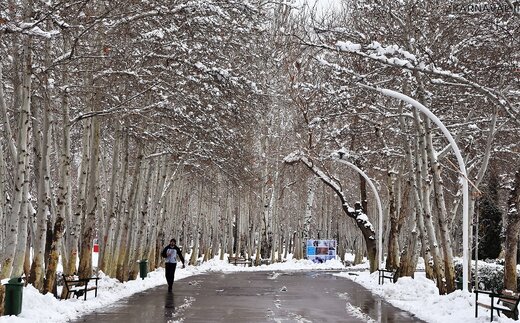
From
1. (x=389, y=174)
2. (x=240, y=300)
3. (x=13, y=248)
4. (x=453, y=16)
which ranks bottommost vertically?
(x=240, y=300)

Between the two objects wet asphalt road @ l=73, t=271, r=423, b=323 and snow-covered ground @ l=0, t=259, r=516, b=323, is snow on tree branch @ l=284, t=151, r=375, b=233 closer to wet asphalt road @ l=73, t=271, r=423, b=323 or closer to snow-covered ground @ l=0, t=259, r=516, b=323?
snow-covered ground @ l=0, t=259, r=516, b=323

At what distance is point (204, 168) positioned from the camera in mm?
33656

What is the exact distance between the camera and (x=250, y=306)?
19.1m

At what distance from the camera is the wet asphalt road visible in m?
15.9

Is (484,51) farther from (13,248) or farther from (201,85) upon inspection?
(13,248)

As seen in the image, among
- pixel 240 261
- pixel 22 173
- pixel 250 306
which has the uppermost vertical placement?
pixel 22 173

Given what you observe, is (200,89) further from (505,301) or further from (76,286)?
(505,301)

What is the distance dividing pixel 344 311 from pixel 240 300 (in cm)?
409

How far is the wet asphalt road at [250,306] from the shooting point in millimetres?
15922

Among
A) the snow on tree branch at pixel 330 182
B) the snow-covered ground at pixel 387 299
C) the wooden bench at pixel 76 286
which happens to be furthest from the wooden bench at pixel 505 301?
the snow on tree branch at pixel 330 182

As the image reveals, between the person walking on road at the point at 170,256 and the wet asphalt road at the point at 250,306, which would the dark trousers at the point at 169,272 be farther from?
the wet asphalt road at the point at 250,306


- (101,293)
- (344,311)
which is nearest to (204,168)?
(101,293)

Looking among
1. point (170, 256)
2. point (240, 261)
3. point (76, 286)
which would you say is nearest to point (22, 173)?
point (76, 286)

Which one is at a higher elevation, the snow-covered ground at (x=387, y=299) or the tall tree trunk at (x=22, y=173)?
the tall tree trunk at (x=22, y=173)
